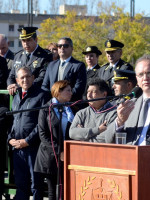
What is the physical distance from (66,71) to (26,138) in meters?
1.43

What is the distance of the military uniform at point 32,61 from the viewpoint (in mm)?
8164

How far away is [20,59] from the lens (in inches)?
328

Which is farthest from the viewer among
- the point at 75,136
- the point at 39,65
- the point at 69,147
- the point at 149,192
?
the point at 39,65

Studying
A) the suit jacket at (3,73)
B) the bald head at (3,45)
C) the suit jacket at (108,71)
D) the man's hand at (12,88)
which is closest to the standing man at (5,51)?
the bald head at (3,45)

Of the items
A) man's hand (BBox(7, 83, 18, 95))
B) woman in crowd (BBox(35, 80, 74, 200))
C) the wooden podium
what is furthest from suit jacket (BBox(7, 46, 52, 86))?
the wooden podium

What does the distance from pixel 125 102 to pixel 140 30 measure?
93.5 feet

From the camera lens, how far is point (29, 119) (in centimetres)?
695

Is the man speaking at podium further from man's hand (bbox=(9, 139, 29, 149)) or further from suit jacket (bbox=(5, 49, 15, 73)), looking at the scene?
suit jacket (bbox=(5, 49, 15, 73))

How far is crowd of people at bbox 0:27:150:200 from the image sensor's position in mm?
4496

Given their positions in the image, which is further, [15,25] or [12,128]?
[15,25]

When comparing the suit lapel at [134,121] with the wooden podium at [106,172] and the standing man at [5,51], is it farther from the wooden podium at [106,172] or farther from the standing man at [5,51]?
the standing man at [5,51]

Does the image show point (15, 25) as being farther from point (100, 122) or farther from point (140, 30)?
point (100, 122)

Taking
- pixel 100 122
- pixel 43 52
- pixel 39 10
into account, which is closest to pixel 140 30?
pixel 43 52

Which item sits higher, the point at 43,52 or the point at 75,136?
the point at 43,52
